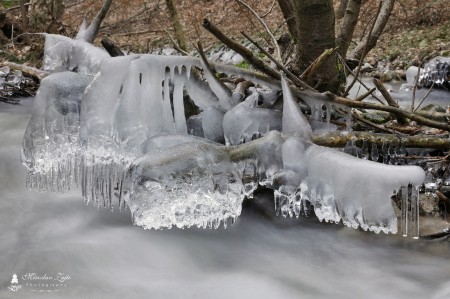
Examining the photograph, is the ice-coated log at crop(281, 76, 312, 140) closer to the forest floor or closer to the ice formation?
the ice formation

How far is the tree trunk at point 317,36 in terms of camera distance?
3354 millimetres

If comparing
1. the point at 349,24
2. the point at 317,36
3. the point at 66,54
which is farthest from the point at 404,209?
the point at 66,54

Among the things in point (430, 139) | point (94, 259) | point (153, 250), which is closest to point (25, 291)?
point (94, 259)

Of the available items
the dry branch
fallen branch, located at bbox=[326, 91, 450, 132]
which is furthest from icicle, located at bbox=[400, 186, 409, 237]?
the dry branch

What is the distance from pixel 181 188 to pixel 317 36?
161 centimetres

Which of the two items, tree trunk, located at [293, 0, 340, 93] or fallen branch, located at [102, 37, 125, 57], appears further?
fallen branch, located at [102, 37, 125, 57]

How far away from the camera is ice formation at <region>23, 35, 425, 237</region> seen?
225 cm

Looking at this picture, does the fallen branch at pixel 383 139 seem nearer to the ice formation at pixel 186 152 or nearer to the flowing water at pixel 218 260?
the ice formation at pixel 186 152

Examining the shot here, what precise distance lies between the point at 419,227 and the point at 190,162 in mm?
1321

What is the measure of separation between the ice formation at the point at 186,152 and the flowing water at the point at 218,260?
0.22 meters

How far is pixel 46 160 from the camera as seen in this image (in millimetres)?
2967

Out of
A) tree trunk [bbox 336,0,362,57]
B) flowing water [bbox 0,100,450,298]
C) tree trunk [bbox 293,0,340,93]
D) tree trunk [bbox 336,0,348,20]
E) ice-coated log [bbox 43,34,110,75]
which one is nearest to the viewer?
flowing water [bbox 0,100,450,298]

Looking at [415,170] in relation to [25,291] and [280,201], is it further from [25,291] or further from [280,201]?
[25,291]

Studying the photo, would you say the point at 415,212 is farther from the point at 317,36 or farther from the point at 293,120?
the point at 317,36
